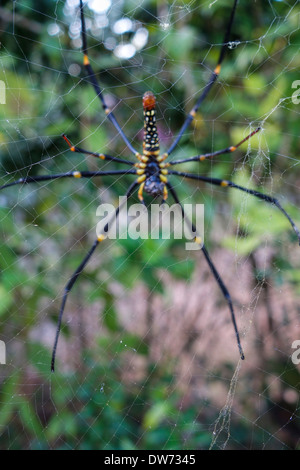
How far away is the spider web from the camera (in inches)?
78.6

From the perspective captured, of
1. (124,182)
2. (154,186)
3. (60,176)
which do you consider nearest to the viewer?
(60,176)

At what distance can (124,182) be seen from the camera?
221 centimetres

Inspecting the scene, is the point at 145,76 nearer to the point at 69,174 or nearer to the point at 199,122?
the point at 199,122

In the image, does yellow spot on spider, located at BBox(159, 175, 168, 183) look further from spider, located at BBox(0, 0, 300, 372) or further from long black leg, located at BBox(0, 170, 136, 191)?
long black leg, located at BBox(0, 170, 136, 191)

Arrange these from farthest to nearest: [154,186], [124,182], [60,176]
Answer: [124,182] < [154,186] < [60,176]

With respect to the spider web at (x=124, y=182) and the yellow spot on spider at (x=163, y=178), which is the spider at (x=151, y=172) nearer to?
the yellow spot on spider at (x=163, y=178)

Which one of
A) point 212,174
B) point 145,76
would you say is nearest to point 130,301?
point 212,174

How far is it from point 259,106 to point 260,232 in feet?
2.26

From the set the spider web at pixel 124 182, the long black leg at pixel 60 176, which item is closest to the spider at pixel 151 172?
the long black leg at pixel 60 176

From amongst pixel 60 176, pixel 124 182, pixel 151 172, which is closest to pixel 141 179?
pixel 151 172

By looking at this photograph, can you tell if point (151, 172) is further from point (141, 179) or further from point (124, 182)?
point (124, 182)

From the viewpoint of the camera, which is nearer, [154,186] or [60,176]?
[60,176]

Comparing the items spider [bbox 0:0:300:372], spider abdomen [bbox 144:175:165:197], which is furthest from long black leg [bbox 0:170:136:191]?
spider abdomen [bbox 144:175:165:197]

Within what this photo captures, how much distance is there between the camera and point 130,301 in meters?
3.43
